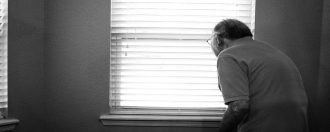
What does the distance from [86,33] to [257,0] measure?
1381 mm

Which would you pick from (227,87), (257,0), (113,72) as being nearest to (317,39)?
(257,0)

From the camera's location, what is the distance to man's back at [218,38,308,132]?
150 cm

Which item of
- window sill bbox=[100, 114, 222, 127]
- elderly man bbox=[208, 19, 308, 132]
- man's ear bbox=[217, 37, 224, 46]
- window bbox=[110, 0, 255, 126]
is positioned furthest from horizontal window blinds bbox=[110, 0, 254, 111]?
elderly man bbox=[208, 19, 308, 132]

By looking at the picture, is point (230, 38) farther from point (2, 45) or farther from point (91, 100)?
point (2, 45)

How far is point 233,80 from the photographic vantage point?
4.83ft

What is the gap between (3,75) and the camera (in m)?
1.99

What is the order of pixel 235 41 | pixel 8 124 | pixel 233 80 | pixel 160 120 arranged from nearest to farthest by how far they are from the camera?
pixel 233 80
pixel 235 41
pixel 8 124
pixel 160 120

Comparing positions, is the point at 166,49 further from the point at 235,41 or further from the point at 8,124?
the point at 8,124

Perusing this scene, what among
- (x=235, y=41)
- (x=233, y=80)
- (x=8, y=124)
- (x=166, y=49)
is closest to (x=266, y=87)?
(x=233, y=80)

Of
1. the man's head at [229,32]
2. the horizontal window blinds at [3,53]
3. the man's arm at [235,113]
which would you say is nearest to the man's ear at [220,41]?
Answer: the man's head at [229,32]

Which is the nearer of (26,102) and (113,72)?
(26,102)

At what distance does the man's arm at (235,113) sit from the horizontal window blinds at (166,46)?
72 centimetres

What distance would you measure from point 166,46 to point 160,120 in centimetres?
60

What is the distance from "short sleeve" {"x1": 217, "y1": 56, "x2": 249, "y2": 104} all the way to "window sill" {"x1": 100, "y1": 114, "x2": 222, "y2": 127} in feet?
2.53
